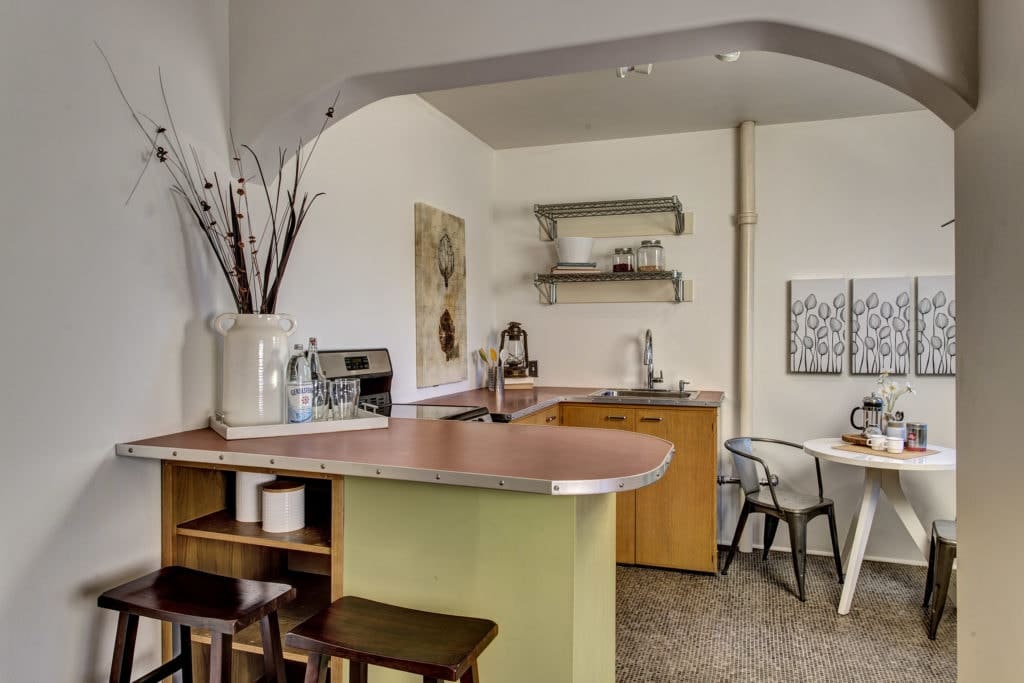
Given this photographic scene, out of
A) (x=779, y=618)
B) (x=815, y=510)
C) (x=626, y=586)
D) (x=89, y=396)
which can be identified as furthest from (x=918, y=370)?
(x=89, y=396)

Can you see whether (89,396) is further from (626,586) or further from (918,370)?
(918,370)

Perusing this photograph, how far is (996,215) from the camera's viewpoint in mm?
1422

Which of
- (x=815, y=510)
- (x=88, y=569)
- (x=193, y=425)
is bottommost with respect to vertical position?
(x=815, y=510)

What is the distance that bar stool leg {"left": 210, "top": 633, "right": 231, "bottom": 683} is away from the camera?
137 centimetres

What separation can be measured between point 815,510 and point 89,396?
10.1 feet

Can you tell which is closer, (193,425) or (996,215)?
(996,215)

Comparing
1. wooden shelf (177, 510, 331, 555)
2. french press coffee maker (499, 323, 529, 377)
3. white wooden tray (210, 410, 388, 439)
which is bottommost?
wooden shelf (177, 510, 331, 555)

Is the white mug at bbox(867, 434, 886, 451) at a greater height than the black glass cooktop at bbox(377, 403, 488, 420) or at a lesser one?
lesser

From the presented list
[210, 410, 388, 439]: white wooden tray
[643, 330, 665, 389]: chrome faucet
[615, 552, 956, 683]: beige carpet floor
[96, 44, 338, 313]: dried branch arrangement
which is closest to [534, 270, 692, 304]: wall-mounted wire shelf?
[643, 330, 665, 389]: chrome faucet

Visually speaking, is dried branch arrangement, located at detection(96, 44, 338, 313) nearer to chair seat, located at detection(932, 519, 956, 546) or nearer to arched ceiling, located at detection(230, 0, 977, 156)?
arched ceiling, located at detection(230, 0, 977, 156)

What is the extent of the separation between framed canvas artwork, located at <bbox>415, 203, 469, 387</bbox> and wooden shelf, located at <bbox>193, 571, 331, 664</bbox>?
1.32 meters

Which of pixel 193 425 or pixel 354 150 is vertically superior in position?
pixel 354 150

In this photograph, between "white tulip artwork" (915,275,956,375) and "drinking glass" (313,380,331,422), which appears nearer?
"drinking glass" (313,380,331,422)

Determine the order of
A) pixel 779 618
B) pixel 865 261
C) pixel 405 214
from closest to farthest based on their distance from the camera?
pixel 779 618 → pixel 405 214 → pixel 865 261
